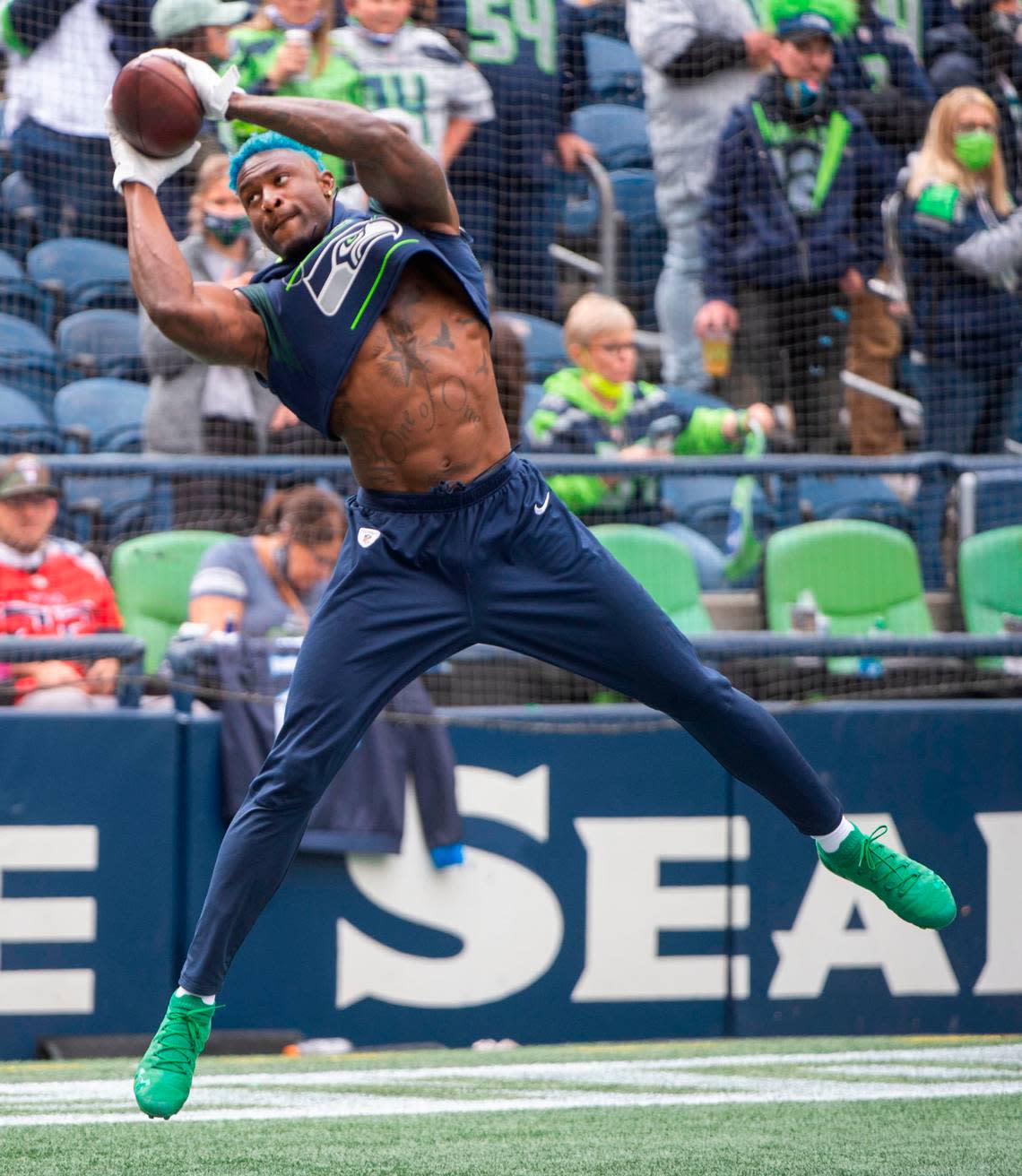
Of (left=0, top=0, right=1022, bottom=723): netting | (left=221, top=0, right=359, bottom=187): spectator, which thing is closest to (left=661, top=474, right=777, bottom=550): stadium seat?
(left=0, top=0, right=1022, bottom=723): netting

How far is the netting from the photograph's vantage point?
299 inches

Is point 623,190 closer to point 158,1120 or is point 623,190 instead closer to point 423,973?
point 423,973

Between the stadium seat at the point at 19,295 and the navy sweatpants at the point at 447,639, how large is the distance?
5.18 metres

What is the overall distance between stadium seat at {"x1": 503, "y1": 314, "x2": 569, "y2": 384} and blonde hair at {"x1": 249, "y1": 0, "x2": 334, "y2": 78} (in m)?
1.45

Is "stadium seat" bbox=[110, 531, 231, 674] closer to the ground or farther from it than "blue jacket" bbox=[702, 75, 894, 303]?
closer to the ground

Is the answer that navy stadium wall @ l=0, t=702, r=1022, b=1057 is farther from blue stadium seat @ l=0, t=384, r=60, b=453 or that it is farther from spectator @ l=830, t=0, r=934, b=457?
spectator @ l=830, t=0, r=934, b=457

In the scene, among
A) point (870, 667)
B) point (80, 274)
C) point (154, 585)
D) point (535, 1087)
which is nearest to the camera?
point (535, 1087)

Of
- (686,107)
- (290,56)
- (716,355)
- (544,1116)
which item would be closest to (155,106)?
(544,1116)

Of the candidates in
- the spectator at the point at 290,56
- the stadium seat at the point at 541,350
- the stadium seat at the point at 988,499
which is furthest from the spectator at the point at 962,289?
the spectator at the point at 290,56

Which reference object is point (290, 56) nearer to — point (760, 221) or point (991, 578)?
point (760, 221)

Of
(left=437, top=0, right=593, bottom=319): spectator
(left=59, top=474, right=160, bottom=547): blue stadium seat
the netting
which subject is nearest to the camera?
(left=59, top=474, right=160, bottom=547): blue stadium seat

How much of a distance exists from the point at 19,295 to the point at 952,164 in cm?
446

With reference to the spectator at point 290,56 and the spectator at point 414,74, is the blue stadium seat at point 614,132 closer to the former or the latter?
the spectator at point 414,74

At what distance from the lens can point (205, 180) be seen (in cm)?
800
